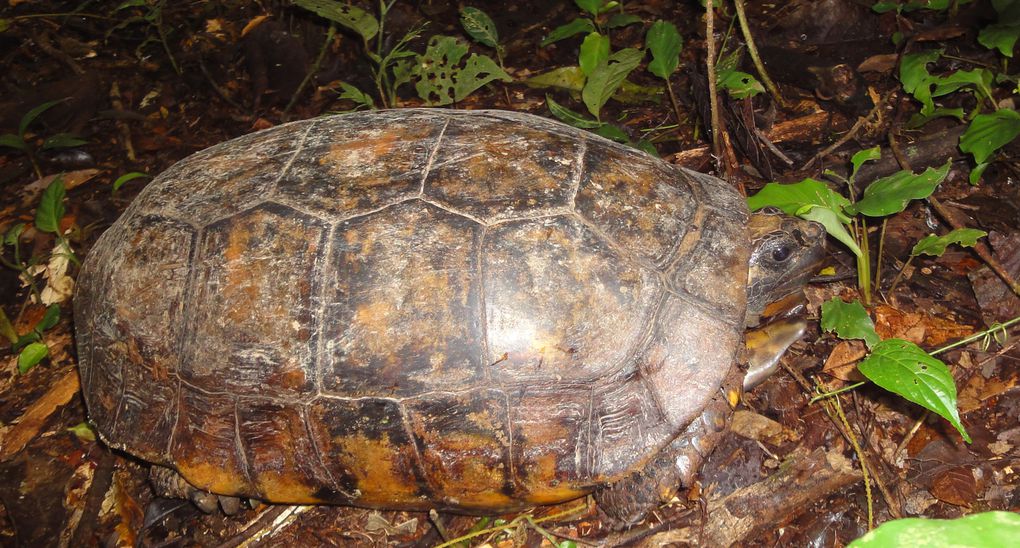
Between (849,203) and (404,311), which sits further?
(849,203)

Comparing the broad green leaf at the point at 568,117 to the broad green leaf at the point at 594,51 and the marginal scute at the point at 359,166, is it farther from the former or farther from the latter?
the marginal scute at the point at 359,166

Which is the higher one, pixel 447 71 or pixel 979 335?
pixel 447 71

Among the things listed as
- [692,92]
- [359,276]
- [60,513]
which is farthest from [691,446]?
[60,513]

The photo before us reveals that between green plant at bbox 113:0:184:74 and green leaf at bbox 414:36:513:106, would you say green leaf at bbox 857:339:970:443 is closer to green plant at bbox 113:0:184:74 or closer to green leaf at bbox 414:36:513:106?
green leaf at bbox 414:36:513:106

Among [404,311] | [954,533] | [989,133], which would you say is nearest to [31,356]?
[404,311]

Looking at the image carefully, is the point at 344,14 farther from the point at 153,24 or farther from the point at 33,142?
the point at 33,142
